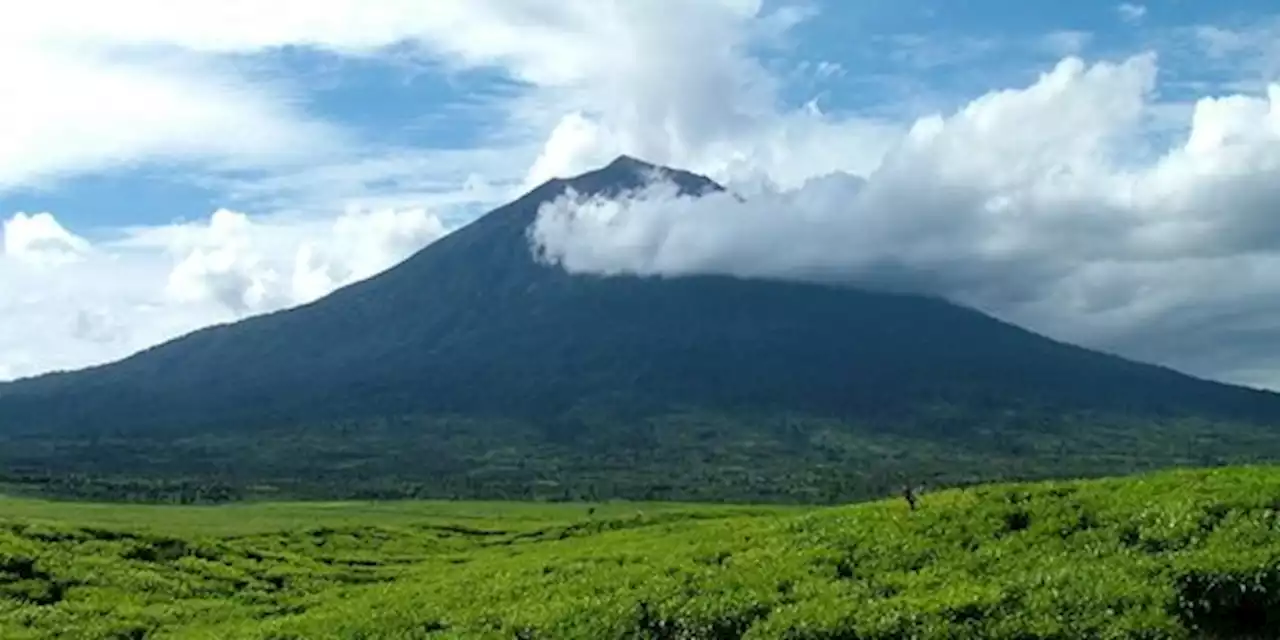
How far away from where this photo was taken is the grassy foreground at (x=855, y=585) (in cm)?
1909

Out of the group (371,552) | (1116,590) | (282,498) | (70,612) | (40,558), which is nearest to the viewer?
(1116,590)

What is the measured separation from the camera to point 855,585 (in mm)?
21469

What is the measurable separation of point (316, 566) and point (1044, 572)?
116ft

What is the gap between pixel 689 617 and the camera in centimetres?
2098

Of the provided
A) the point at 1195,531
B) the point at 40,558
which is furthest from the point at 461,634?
the point at 40,558

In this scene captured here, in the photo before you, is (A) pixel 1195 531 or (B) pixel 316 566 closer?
(A) pixel 1195 531

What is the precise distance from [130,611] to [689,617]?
58.0ft

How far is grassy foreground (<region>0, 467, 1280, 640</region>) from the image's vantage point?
62.6 feet

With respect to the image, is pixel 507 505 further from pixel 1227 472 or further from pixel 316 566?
pixel 1227 472

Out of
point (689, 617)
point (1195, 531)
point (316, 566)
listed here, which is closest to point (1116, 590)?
point (1195, 531)

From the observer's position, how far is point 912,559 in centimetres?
2288

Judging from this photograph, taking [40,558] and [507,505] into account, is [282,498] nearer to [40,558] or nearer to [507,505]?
[507,505]

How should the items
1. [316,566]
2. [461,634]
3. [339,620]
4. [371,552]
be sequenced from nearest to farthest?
1. [461,634]
2. [339,620]
3. [316,566]
4. [371,552]

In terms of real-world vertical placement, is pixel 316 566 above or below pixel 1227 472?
below
